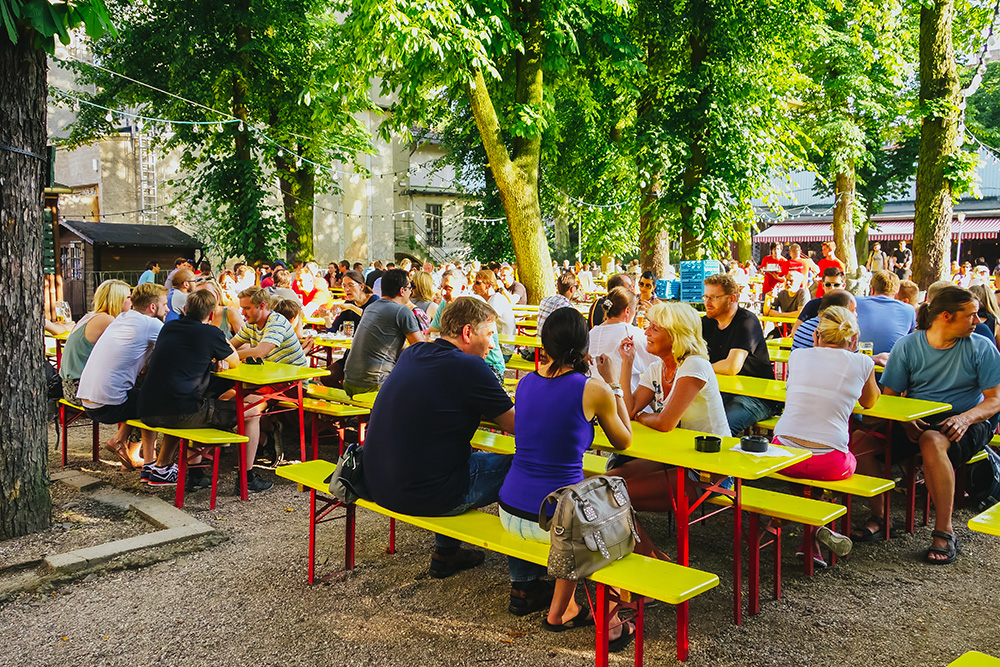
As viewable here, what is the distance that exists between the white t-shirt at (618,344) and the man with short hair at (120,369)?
10.3 ft

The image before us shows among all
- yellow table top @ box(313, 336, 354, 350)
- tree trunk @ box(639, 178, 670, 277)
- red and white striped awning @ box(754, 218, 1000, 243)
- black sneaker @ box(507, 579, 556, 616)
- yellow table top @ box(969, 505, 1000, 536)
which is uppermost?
red and white striped awning @ box(754, 218, 1000, 243)

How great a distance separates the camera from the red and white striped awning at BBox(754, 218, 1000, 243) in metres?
31.9

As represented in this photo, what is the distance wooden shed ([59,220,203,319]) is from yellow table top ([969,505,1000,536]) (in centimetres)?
1919

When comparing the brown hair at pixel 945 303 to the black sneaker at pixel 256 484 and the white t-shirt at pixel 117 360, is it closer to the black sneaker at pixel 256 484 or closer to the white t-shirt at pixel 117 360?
the black sneaker at pixel 256 484

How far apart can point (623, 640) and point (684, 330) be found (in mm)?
1514

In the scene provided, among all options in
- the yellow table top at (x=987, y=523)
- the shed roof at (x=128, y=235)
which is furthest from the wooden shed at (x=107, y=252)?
the yellow table top at (x=987, y=523)

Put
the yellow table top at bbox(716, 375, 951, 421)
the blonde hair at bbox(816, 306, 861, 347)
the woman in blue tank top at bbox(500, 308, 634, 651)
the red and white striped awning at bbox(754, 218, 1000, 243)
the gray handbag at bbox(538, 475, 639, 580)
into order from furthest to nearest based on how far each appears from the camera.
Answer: the red and white striped awning at bbox(754, 218, 1000, 243) → the yellow table top at bbox(716, 375, 951, 421) → the blonde hair at bbox(816, 306, 861, 347) → the woman in blue tank top at bbox(500, 308, 634, 651) → the gray handbag at bbox(538, 475, 639, 580)

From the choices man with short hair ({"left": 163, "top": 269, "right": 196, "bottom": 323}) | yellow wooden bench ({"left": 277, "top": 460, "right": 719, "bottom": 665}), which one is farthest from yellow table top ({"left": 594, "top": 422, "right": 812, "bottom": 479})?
man with short hair ({"left": 163, "top": 269, "right": 196, "bottom": 323})

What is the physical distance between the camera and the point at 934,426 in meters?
4.54

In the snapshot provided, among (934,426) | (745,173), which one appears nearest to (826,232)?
(745,173)

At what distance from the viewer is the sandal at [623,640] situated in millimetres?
3295

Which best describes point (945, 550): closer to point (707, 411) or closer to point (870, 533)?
point (870, 533)

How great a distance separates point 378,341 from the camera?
6160 millimetres

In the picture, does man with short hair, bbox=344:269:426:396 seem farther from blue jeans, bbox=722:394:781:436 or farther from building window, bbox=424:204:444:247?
building window, bbox=424:204:444:247
